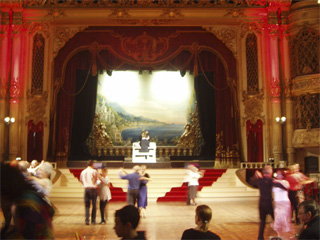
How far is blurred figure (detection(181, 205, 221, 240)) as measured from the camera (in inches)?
128

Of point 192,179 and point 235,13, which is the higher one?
point 235,13

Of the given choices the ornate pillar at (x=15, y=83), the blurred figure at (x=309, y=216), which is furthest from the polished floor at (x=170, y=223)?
the ornate pillar at (x=15, y=83)

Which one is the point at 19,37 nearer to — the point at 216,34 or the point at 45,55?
the point at 45,55

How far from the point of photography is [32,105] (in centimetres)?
1766

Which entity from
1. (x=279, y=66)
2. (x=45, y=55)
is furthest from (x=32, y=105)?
(x=279, y=66)

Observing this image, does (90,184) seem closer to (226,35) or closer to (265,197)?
(265,197)

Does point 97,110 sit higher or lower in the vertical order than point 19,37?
lower

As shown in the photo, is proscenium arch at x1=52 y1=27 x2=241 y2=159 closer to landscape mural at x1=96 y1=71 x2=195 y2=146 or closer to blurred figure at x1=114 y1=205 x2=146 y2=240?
landscape mural at x1=96 y1=71 x2=195 y2=146

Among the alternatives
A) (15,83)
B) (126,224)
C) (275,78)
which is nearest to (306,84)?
(275,78)

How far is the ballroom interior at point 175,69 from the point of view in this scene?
16.8 meters

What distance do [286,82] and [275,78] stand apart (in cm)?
54

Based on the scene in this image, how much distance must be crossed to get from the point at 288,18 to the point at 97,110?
36.2ft

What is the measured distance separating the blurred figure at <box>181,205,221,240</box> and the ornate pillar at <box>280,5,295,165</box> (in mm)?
14319

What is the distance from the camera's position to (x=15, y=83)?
684 inches
